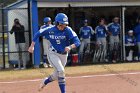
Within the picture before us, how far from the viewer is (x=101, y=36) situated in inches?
761

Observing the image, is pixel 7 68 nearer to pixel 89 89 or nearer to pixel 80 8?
pixel 80 8

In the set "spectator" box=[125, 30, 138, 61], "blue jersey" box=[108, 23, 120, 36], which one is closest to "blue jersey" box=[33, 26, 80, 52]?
"blue jersey" box=[108, 23, 120, 36]

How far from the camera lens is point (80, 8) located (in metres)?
19.9

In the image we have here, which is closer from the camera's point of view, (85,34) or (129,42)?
(85,34)

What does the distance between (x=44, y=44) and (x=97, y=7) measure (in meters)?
3.30

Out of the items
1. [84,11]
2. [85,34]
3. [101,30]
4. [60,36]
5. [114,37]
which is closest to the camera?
[60,36]

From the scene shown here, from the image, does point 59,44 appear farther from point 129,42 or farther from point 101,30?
point 129,42

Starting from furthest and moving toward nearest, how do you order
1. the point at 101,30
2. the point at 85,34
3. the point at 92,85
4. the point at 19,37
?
the point at 101,30, the point at 85,34, the point at 19,37, the point at 92,85

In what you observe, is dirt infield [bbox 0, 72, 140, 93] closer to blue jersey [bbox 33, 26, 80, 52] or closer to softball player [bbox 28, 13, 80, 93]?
softball player [bbox 28, 13, 80, 93]

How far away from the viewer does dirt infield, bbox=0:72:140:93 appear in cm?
1145

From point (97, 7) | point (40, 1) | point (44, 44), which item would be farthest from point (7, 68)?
point (97, 7)

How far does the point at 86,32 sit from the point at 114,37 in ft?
4.58

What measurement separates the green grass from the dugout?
1684 millimetres

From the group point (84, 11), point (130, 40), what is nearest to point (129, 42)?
point (130, 40)
